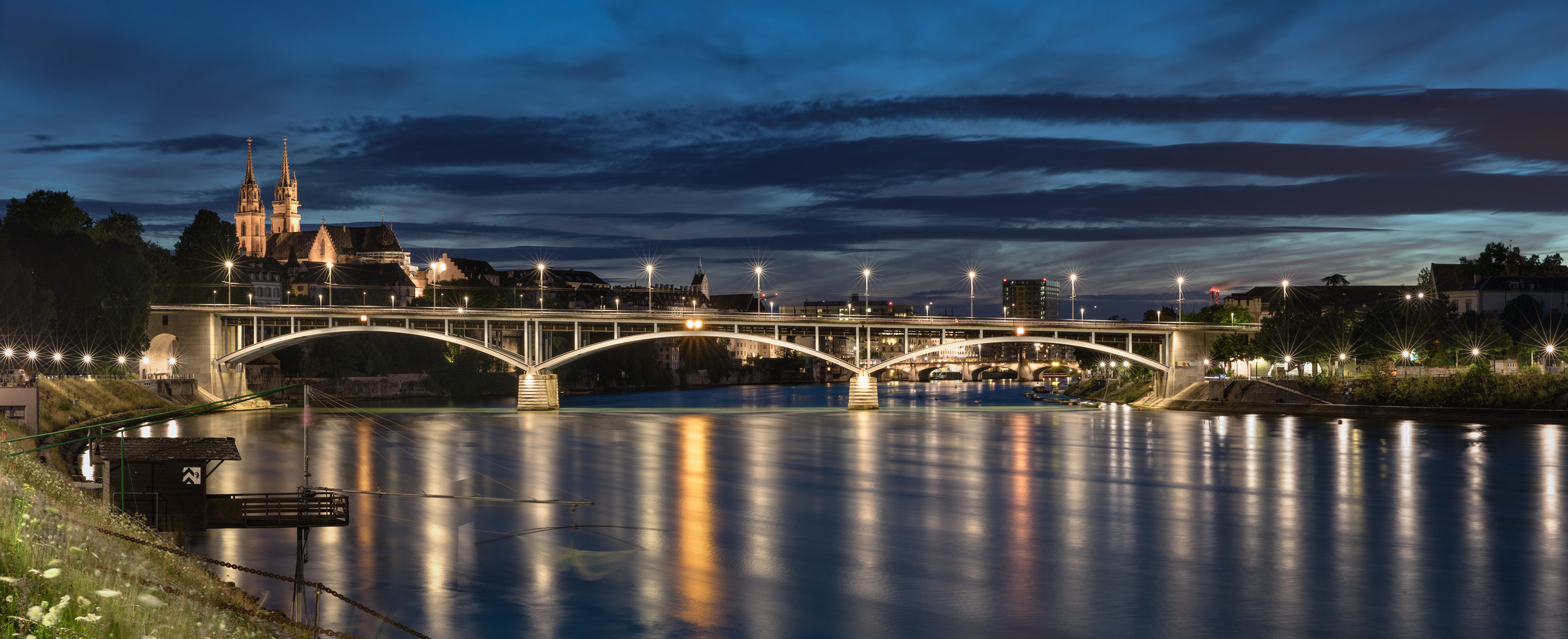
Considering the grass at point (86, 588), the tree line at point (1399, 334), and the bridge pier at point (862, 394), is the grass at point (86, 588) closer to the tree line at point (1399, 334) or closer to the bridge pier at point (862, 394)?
the bridge pier at point (862, 394)

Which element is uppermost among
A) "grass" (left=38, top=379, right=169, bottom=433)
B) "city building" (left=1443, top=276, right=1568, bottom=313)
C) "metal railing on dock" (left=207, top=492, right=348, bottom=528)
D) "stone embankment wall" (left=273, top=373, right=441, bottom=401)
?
"city building" (left=1443, top=276, right=1568, bottom=313)

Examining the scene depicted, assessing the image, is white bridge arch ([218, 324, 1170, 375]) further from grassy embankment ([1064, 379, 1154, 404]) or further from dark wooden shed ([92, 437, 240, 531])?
dark wooden shed ([92, 437, 240, 531])

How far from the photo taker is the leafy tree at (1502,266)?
112 metres

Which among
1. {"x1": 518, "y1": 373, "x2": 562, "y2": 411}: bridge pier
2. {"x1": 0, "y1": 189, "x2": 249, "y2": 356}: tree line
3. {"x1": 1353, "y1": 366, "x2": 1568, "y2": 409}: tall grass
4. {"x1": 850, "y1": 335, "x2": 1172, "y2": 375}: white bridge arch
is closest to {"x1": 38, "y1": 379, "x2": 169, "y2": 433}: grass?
{"x1": 0, "y1": 189, "x2": 249, "y2": 356}: tree line

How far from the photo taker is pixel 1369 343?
90312mm

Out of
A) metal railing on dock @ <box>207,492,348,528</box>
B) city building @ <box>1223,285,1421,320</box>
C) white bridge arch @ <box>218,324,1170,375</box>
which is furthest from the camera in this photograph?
city building @ <box>1223,285,1421,320</box>

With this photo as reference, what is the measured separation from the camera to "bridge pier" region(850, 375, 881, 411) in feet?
322

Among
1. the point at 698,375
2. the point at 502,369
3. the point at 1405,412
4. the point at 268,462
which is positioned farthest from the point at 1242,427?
the point at 698,375

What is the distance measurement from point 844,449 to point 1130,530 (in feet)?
95.9

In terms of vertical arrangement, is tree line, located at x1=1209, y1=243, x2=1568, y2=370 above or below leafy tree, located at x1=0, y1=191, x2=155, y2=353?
below

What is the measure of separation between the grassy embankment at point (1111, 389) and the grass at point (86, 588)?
328 feet

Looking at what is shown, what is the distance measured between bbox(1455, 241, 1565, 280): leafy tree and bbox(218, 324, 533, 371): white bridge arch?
90558 mm

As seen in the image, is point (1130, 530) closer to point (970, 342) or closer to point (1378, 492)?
point (1378, 492)

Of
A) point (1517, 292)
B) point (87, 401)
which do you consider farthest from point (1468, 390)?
point (87, 401)
